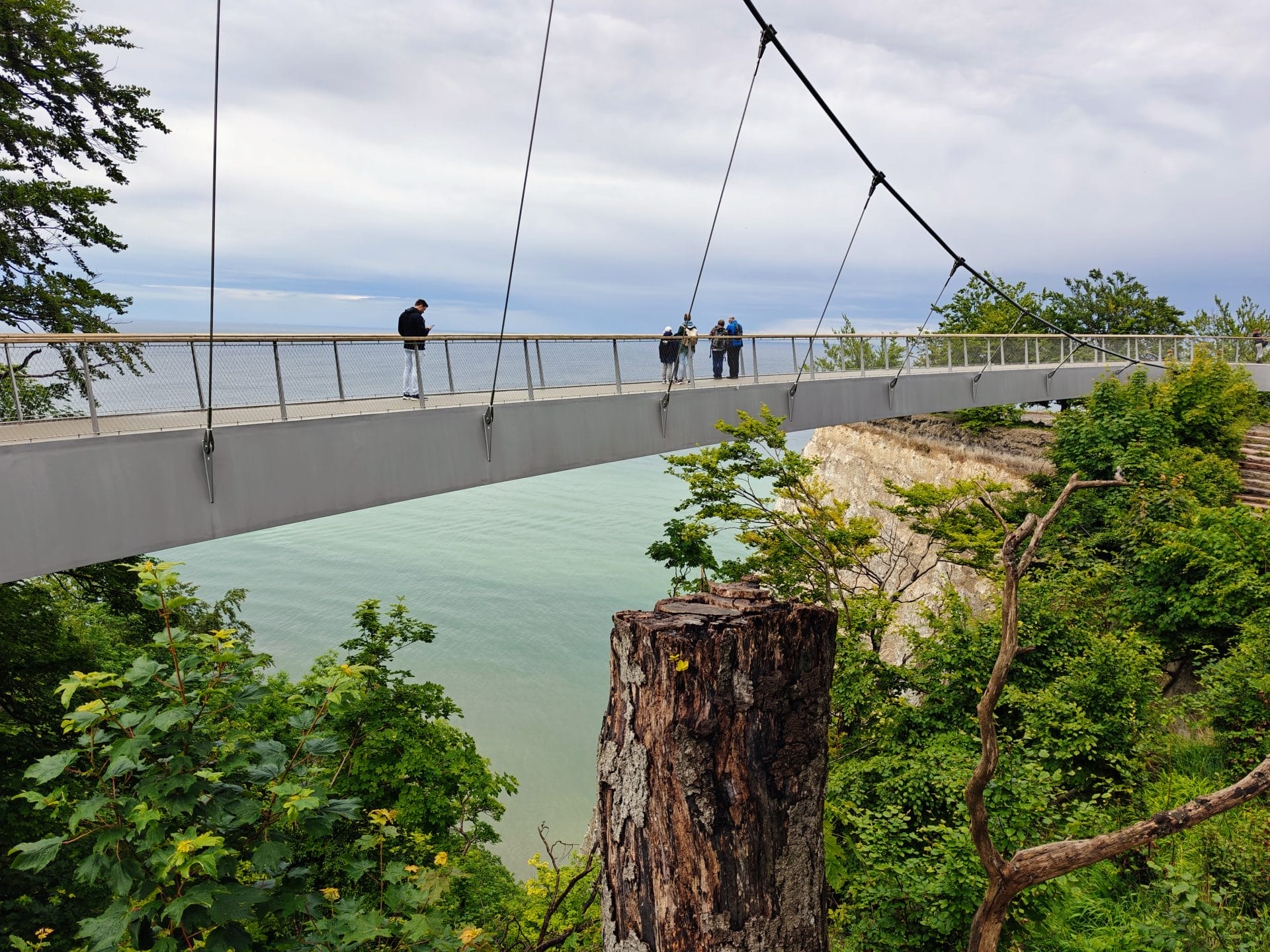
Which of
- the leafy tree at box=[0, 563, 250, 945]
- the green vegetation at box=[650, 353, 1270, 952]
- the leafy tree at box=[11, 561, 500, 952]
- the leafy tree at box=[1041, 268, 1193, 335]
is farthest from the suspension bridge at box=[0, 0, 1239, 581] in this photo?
the leafy tree at box=[1041, 268, 1193, 335]

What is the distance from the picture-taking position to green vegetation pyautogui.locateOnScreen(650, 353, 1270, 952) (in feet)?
17.9

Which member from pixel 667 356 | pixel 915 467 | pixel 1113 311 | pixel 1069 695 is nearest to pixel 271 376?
pixel 667 356

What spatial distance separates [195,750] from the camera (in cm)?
270

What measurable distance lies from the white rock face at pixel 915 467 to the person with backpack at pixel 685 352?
653 cm

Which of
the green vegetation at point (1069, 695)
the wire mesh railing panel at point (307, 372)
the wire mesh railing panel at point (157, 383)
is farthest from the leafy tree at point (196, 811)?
the wire mesh railing panel at point (307, 372)

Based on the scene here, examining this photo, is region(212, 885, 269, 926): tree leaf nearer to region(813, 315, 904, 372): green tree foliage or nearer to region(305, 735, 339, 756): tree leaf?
region(305, 735, 339, 756): tree leaf

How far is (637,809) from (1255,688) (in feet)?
24.0

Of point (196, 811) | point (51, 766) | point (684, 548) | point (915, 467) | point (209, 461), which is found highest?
point (209, 461)

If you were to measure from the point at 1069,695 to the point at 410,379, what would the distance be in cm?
765

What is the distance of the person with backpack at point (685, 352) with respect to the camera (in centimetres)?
1232

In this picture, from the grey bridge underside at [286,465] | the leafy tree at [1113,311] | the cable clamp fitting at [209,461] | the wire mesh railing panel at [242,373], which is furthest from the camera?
the leafy tree at [1113,311]

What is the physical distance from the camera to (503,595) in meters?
29.9

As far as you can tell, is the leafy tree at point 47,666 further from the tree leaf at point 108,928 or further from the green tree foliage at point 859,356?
the green tree foliage at point 859,356

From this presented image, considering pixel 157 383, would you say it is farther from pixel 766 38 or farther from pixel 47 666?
pixel 766 38
